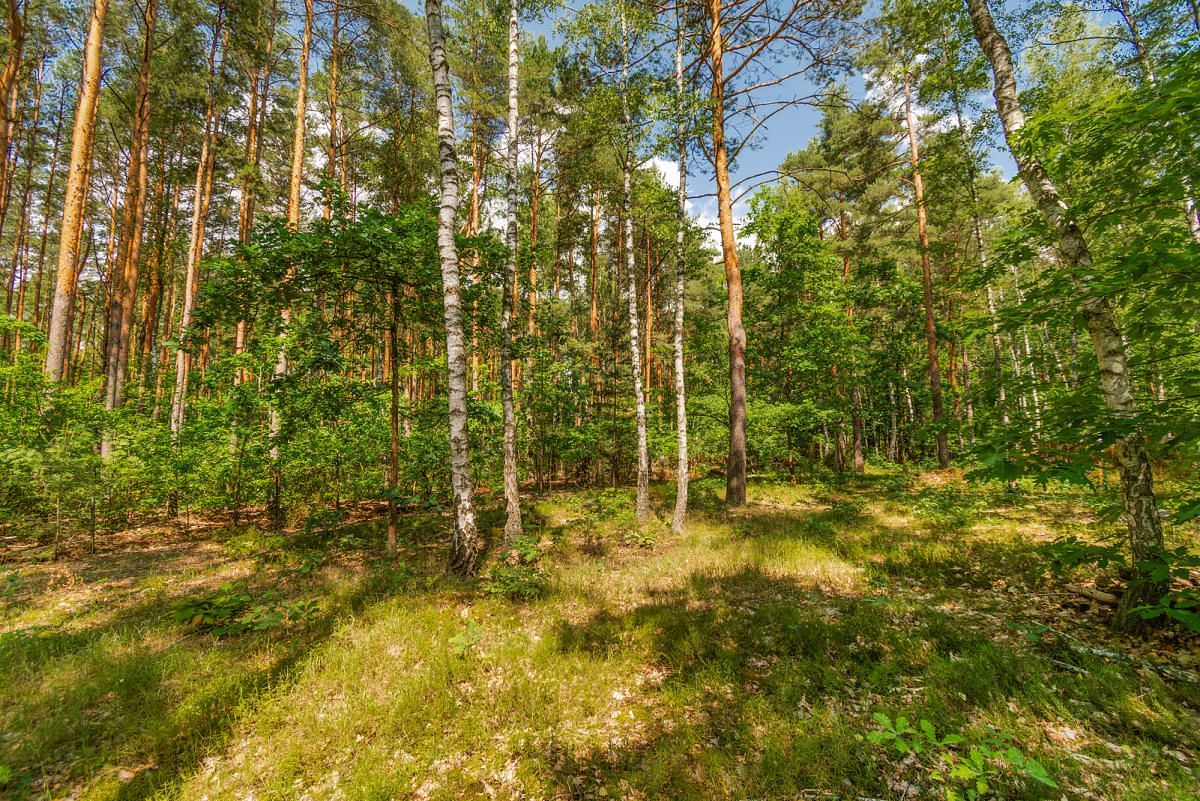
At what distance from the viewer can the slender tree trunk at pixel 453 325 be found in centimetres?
620

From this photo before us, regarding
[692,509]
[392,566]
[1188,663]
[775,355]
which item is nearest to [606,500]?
[692,509]

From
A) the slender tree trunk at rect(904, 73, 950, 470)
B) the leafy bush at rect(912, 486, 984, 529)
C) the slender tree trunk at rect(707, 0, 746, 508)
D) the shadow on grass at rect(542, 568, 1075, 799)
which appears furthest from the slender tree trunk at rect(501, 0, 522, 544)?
the slender tree trunk at rect(904, 73, 950, 470)

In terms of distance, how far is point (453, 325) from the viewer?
6.20 metres

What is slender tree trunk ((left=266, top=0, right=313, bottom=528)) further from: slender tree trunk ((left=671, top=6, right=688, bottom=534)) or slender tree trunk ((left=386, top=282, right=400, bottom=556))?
slender tree trunk ((left=671, top=6, right=688, bottom=534))

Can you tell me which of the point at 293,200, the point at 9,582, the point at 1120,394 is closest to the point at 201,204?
the point at 293,200

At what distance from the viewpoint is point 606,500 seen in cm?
1138

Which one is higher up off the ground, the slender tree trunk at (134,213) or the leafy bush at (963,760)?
the slender tree trunk at (134,213)

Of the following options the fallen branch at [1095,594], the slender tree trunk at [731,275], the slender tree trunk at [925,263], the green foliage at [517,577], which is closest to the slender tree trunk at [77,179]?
the green foliage at [517,577]

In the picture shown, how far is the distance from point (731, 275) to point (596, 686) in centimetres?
1037

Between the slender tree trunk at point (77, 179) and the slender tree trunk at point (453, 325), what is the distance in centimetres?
876

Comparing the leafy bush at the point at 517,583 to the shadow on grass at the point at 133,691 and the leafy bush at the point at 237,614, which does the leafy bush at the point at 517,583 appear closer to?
the shadow on grass at the point at 133,691

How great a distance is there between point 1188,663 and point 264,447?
45.9 ft

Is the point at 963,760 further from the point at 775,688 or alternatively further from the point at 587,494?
the point at 587,494

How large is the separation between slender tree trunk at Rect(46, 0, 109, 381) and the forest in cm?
8
